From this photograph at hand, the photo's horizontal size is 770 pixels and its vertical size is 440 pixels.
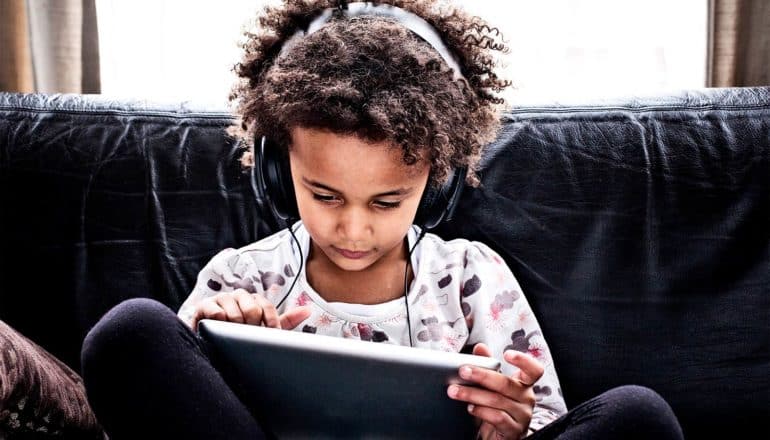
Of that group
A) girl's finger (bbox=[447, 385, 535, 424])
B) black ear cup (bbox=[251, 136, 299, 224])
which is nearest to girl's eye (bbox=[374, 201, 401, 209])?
black ear cup (bbox=[251, 136, 299, 224])

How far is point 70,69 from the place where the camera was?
1563 mm

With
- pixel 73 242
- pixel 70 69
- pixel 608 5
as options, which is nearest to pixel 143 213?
pixel 73 242

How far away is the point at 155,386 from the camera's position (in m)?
0.88

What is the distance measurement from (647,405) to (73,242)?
84 cm

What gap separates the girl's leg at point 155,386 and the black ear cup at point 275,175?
215 millimetres

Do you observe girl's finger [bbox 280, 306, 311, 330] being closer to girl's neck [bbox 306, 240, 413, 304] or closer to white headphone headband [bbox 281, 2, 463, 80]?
girl's neck [bbox 306, 240, 413, 304]

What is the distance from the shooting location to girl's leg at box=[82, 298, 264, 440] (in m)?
0.87

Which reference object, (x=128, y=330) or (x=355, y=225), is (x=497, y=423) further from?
(x=128, y=330)

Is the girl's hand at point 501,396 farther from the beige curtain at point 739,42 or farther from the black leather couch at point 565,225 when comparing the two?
the beige curtain at point 739,42

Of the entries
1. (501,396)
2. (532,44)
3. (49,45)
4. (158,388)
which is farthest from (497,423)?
(49,45)

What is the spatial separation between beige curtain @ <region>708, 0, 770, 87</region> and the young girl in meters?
0.62

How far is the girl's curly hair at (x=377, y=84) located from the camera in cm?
91

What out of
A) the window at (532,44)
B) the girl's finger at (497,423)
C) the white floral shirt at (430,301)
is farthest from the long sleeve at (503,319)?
the window at (532,44)

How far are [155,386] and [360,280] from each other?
342 mm
